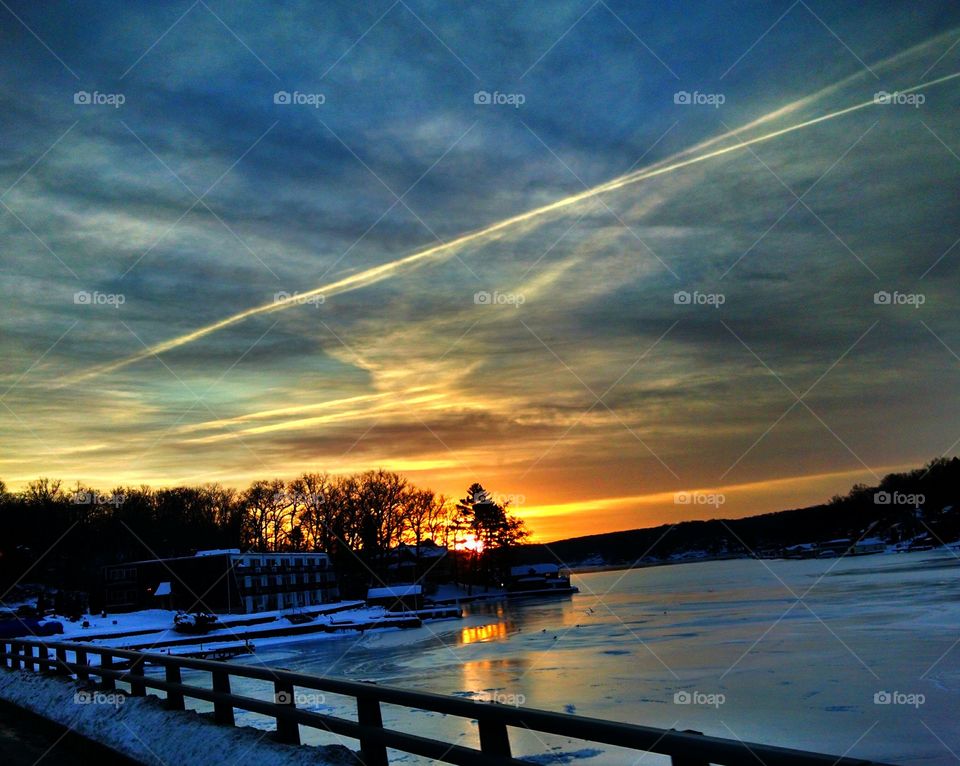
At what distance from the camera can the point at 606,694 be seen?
22703mm

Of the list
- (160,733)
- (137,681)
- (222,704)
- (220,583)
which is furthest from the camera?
(220,583)

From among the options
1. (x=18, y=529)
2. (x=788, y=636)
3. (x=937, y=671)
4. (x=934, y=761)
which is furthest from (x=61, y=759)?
(x=18, y=529)

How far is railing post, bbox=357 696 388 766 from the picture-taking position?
23.9 feet

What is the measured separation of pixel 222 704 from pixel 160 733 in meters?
0.93

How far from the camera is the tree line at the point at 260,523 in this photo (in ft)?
388

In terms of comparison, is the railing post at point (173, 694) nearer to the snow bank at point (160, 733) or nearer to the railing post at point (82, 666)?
the snow bank at point (160, 733)

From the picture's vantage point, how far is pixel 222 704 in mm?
10016

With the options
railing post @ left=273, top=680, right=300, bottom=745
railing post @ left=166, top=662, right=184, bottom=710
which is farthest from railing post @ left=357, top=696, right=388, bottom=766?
railing post @ left=166, top=662, right=184, bottom=710

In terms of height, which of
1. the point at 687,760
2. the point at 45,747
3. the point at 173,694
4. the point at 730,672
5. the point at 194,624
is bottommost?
the point at 194,624

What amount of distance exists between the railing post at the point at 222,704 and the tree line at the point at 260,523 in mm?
108209

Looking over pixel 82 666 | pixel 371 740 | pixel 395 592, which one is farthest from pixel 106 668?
pixel 395 592

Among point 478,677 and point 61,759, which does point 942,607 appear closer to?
point 478,677

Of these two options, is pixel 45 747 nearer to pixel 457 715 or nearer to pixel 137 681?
pixel 137 681

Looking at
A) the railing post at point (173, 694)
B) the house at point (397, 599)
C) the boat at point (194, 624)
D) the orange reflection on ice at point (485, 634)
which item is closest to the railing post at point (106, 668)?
the railing post at point (173, 694)
